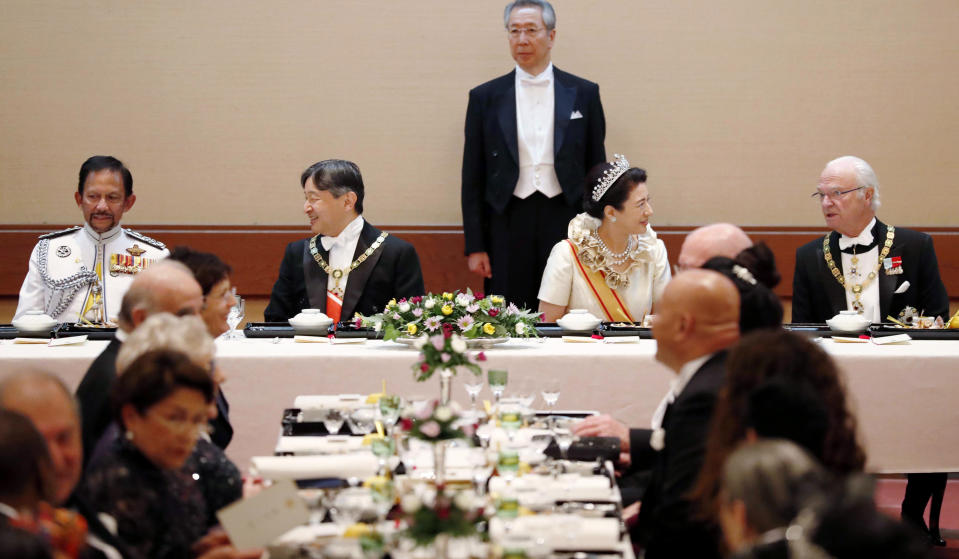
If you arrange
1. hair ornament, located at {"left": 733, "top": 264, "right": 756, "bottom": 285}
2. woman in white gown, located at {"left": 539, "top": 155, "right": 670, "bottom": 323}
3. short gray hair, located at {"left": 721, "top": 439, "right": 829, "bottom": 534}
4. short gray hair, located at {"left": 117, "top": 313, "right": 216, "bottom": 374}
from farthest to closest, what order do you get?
1. woman in white gown, located at {"left": 539, "top": 155, "right": 670, "bottom": 323}
2. hair ornament, located at {"left": 733, "top": 264, "right": 756, "bottom": 285}
3. short gray hair, located at {"left": 117, "top": 313, "right": 216, "bottom": 374}
4. short gray hair, located at {"left": 721, "top": 439, "right": 829, "bottom": 534}

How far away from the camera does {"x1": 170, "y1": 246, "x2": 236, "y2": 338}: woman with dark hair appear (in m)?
3.29

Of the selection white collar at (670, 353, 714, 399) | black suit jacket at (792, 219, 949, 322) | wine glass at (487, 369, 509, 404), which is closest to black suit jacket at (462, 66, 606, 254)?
black suit jacket at (792, 219, 949, 322)

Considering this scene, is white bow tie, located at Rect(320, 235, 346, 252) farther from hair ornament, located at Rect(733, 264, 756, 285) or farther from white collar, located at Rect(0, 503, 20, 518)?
white collar, located at Rect(0, 503, 20, 518)

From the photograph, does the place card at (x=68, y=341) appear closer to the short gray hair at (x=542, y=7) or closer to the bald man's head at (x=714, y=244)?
the bald man's head at (x=714, y=244)

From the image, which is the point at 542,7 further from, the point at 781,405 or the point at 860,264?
the point at 781,405

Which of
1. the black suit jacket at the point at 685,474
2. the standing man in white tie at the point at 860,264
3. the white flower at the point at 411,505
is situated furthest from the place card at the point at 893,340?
the white flower at the point at 411,505

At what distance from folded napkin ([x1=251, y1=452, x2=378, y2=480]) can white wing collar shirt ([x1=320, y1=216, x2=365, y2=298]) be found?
222cm

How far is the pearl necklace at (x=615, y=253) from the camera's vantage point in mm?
4816

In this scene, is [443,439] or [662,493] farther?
[662,493]

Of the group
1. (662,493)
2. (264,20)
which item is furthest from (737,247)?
(264,20)

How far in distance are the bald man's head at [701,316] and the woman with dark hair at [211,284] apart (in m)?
1.38

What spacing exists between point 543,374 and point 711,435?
1.84 metres

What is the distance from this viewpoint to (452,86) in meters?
6.31

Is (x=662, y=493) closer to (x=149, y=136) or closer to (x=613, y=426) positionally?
(x=613, y=426)
